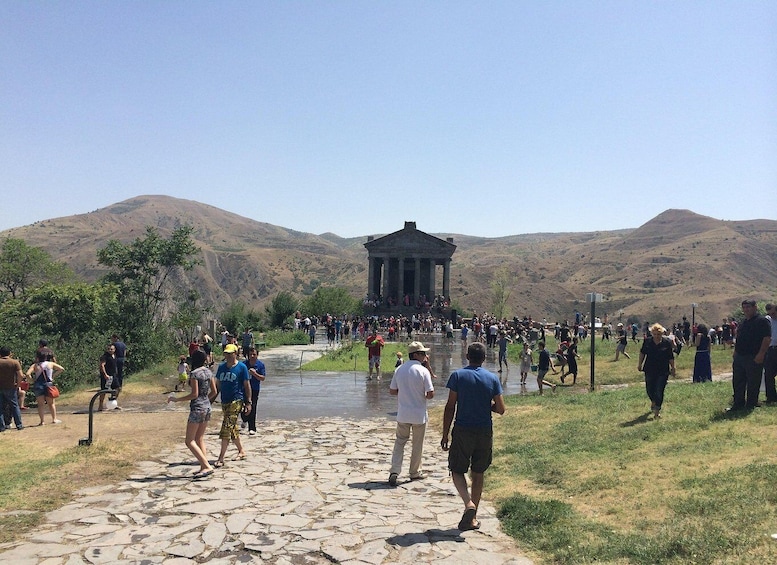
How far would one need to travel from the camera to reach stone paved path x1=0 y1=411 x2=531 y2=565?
580 centimetres

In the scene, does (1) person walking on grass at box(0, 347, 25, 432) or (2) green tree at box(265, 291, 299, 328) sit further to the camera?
(2) green tree at box(265, 291, 299, 328)

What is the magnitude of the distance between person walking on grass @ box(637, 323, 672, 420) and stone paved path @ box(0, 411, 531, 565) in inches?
139

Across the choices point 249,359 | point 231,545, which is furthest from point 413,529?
point 249,359

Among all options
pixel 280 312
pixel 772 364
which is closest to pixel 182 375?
pixel 772 364

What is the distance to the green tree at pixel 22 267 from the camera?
44.8 m

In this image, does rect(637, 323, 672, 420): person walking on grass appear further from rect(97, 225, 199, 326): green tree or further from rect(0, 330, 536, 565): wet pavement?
rect(97, 225, 199, 326): green tree

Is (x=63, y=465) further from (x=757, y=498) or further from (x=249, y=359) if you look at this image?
(x=757, y=498)

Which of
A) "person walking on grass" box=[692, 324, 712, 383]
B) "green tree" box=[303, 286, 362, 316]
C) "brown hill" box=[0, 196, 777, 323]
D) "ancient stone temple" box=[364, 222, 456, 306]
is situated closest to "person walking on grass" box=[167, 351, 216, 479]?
"person walking on grass" box=[692, 324, 712, 383]

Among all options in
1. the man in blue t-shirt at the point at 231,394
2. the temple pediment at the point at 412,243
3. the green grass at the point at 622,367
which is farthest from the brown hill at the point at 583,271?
the man in blue t-shirt at the point at 231,394

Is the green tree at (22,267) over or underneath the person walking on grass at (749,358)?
over

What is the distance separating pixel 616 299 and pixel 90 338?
80878 mm

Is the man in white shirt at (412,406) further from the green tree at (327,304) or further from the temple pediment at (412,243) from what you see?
the temple pediment at (412,243)

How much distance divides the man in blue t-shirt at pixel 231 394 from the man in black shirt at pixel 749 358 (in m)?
7.19

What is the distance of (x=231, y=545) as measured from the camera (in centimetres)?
605
